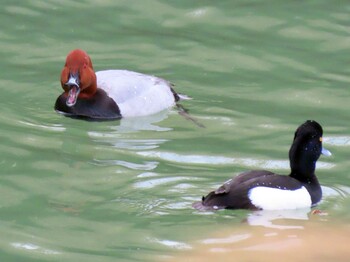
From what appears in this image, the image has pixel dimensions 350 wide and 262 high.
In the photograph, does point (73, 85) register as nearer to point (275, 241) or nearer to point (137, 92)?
point (137, 92)

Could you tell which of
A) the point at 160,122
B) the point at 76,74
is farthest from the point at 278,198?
the point at 76,74

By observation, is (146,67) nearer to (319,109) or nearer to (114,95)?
(114,95)

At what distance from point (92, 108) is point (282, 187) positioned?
3344mm

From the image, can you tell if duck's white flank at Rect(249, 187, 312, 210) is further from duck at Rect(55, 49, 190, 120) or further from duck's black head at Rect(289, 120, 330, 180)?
duck at Rect(55, 49, 190, 120)

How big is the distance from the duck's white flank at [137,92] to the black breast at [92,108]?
0.09 metres

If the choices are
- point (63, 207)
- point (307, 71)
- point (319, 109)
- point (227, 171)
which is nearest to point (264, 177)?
point (227, 171)

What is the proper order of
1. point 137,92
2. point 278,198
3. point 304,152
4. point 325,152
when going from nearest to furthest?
1. point 278,198
2. point 304,152
3. point 325,152
4. point 137,92

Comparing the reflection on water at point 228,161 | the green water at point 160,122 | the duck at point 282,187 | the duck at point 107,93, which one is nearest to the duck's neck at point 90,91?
the duck at point 107,93

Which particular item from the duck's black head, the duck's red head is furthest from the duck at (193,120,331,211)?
the duck's red head

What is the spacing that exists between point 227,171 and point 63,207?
62.5 inches

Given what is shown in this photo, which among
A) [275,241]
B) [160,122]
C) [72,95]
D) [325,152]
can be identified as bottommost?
[275,241]

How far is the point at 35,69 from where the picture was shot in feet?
43.6

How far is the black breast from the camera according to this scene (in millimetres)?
12219

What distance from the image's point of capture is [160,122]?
12094 mm
